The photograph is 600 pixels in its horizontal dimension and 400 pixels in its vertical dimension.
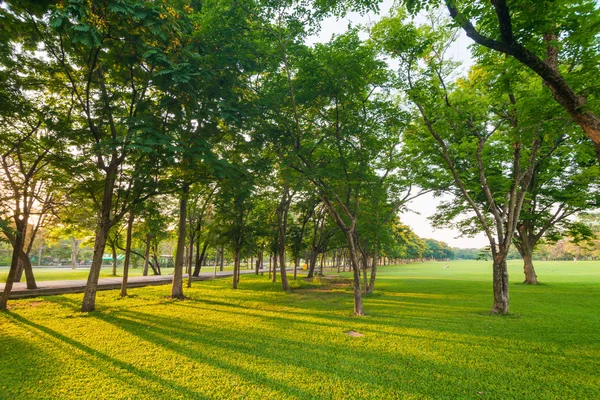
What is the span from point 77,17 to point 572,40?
1012cm

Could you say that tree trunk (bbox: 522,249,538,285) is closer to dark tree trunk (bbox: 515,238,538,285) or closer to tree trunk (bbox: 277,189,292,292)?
dark tree trunk (bbox: 515,238,538,285)

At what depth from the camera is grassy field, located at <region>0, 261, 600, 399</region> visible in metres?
4.78

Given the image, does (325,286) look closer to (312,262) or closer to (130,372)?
(312,262)

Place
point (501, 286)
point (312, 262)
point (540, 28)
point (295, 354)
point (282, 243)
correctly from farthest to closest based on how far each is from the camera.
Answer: point (312, 262)
point (282, 243)
point (501, 286)
point (295, 354)
point (540, 28)

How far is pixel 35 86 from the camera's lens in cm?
989

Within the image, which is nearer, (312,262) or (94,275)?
(94,275)

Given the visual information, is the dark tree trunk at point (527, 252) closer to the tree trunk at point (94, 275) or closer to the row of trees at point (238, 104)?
the row of trees at point (238, 104)

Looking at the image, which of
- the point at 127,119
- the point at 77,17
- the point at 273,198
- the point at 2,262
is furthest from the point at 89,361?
the point at 2,262

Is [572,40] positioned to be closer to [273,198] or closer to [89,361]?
[89,361]

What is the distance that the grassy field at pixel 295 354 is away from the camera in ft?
15.7

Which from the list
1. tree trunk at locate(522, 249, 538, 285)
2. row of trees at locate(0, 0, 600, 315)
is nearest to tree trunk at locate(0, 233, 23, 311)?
row of trees at locate(0, 0, 600, 315)

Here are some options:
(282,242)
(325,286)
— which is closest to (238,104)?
(282,242)

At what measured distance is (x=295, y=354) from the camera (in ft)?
21.1

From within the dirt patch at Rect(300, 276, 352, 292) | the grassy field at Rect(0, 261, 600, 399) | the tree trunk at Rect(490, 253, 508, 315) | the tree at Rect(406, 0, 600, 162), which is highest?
the tree at Rect(406, 0, 600, 162)
